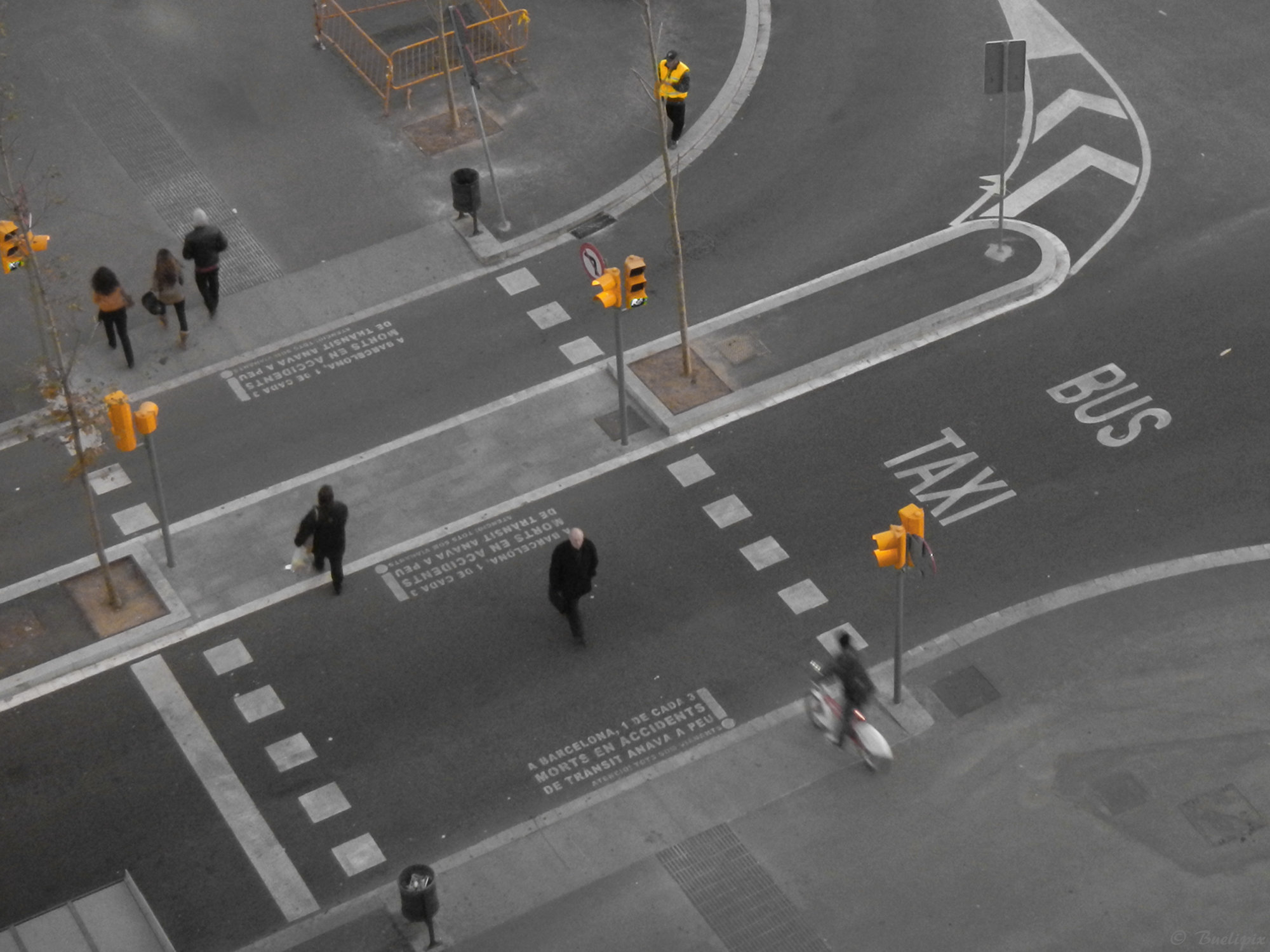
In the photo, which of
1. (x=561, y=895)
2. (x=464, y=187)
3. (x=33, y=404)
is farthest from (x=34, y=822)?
(x=464, y=187)

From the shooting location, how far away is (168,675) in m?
20.0

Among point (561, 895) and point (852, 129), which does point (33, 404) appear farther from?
point (852, 129)

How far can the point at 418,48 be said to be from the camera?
1168 inches

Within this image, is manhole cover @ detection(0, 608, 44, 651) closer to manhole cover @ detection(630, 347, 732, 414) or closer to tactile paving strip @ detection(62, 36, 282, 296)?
tactile paving strip @ detection(62, 36, 282, 296)

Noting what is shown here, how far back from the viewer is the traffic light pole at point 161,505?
20.0m

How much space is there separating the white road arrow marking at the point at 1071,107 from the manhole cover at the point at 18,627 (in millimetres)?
15534

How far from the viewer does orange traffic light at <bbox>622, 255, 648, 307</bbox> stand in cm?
2099

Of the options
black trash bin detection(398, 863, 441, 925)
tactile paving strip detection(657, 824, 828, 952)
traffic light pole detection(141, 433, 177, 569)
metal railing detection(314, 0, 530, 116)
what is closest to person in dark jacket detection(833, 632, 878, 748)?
tactile paving strip detection(657, 824, 828, 952)

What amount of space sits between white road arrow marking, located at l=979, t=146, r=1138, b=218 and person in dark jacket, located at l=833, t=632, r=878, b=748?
9.84m

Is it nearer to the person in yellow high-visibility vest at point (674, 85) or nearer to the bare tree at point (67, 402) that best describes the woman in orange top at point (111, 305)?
the bare tree at point (67, 402)

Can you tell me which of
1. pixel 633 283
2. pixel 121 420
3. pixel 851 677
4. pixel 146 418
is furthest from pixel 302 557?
pixel 851 677

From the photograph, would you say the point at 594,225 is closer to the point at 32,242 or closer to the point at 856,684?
the point at 32,242

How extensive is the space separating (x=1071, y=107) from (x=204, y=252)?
12.8 meters

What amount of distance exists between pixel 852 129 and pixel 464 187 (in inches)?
241
